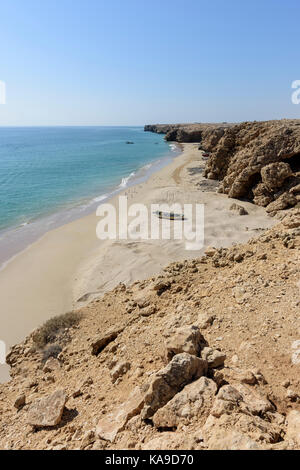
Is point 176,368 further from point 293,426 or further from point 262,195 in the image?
point 262,195

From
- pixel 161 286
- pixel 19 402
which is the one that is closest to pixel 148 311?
pixel 161 286

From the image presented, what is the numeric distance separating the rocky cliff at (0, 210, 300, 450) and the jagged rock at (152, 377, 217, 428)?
11mm

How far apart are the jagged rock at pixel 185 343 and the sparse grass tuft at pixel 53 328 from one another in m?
4.00

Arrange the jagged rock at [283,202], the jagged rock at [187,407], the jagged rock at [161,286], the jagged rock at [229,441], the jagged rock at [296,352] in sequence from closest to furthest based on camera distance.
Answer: the jagged rock at [229,441], the jagged rock at [187,407], the jagged rock at [296,352], the jagged rock at [161,286], the jagged rock at [283,202]

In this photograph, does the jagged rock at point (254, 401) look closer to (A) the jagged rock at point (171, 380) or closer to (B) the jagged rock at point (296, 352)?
(A) the jagged rock at point (171, 380)

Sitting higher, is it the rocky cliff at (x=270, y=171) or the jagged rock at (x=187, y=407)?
the rocky cliff at (x=270, y=171)

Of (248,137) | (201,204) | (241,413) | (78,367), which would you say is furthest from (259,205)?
(241,413)

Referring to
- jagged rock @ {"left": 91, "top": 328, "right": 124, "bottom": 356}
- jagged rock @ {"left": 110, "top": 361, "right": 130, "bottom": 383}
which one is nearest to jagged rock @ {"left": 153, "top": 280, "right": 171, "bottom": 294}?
jagged rock @ {"left": 91, "top": 328, "right": 124, "bottom": 356}

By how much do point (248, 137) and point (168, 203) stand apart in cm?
949

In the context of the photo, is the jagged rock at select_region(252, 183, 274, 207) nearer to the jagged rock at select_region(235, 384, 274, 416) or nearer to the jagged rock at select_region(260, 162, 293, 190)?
the jagged rock at select_region(260, 162, 293, 190)

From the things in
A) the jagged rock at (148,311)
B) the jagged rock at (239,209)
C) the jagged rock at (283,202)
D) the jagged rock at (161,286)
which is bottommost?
the jagged rock at (148,311)

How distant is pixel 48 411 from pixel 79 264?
8858 millimetres

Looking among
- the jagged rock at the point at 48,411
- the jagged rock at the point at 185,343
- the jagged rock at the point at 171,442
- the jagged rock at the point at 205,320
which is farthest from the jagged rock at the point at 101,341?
the jagged rock at the point at 171,442

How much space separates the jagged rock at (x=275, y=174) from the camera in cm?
1711
